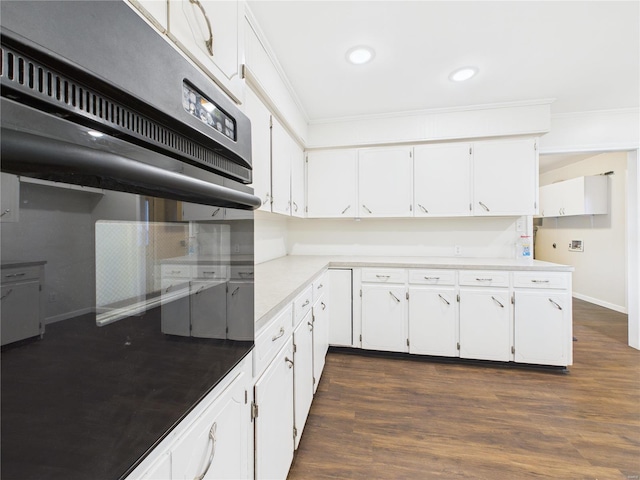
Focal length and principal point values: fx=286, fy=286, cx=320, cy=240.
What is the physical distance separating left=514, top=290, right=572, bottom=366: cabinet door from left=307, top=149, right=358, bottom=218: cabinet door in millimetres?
1705

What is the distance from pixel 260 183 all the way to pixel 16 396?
5.17 ft

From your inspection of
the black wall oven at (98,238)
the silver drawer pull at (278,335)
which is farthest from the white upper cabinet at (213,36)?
the silver drawer pull at (278,335)

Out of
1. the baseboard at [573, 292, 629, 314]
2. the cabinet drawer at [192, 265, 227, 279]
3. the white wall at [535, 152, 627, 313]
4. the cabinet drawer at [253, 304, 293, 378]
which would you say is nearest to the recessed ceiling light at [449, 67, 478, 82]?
the cabinet drawer at [253, 304, 293, 378]

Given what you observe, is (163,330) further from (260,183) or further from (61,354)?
(260,183)

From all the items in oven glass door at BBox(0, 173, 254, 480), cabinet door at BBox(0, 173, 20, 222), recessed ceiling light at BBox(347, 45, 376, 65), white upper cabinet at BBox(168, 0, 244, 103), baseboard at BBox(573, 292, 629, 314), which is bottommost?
baseboard at BBox(573, 292, 629, 314)

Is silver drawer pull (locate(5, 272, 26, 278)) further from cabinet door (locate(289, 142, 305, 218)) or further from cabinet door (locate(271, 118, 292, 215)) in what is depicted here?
cabinet door (locate(289, 142, 305, 218))

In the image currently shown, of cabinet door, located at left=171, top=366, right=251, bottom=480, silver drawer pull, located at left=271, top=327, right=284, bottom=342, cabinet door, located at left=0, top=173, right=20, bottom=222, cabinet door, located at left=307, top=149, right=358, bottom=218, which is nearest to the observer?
cabinet door, located at left=0, top=173, right=20, bottom=222

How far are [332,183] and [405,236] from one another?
986 mm

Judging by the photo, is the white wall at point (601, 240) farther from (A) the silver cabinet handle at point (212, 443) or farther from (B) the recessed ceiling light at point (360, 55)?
(A) the silver cabinet handle at point (212, 443)

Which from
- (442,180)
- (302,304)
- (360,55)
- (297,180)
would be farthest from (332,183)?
(302,304)

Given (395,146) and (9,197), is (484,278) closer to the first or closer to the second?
(395,146)

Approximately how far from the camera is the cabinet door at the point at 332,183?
2979 millimetres

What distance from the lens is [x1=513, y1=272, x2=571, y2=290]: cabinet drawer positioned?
2.30m

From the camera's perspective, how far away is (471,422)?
175 cm
